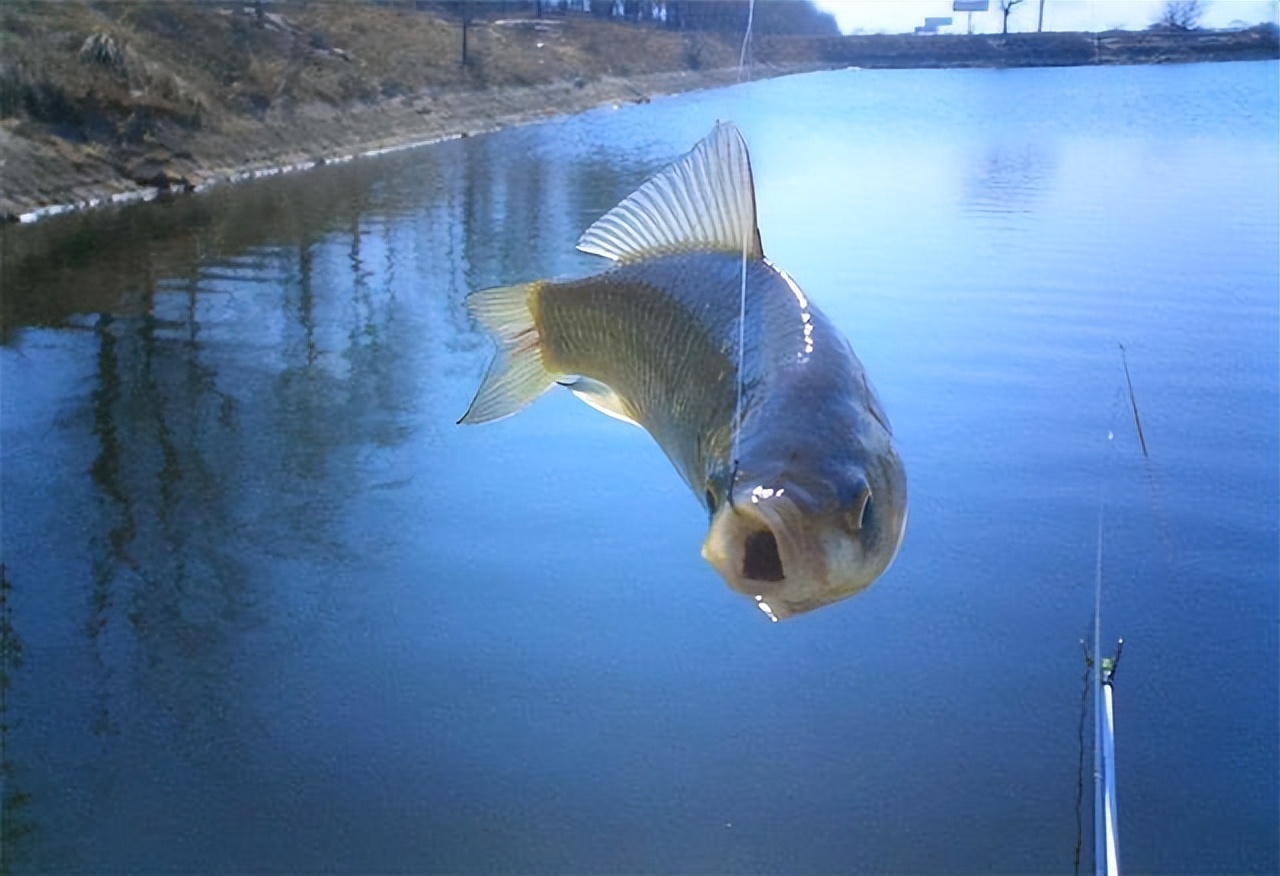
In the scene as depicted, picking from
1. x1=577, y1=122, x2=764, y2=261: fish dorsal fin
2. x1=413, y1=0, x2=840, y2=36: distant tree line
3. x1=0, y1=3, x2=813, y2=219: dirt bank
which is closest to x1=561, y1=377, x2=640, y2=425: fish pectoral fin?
x1=577, y1=122, x2=764, y2=261: fish dorsal fin

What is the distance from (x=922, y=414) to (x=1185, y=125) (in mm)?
24820

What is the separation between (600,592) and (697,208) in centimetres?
770

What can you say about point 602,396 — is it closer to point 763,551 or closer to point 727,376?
point 727,376

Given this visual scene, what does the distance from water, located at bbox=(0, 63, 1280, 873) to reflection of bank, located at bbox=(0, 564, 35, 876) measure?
3 cm

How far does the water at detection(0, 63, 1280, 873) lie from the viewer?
22.4 ft

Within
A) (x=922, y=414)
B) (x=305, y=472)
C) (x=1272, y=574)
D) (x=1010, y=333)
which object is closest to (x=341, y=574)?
(x=305, y=472)

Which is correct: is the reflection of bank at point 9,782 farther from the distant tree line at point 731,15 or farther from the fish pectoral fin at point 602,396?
the fish pectoral fin at point 602,396

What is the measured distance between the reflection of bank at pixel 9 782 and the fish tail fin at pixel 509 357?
6151 millimetres

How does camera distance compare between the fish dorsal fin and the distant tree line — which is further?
the distant tree line

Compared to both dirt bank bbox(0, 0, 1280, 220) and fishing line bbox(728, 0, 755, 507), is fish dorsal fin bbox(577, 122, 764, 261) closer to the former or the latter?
fishing line bbox(728, 0, 755, 507)

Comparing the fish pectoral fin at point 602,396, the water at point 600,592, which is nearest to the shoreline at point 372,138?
the water at point 600,592

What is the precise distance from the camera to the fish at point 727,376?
0.73 m

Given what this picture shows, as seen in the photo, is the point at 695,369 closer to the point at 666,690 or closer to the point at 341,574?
the point at 666,690

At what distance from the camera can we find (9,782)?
698 centimetres
